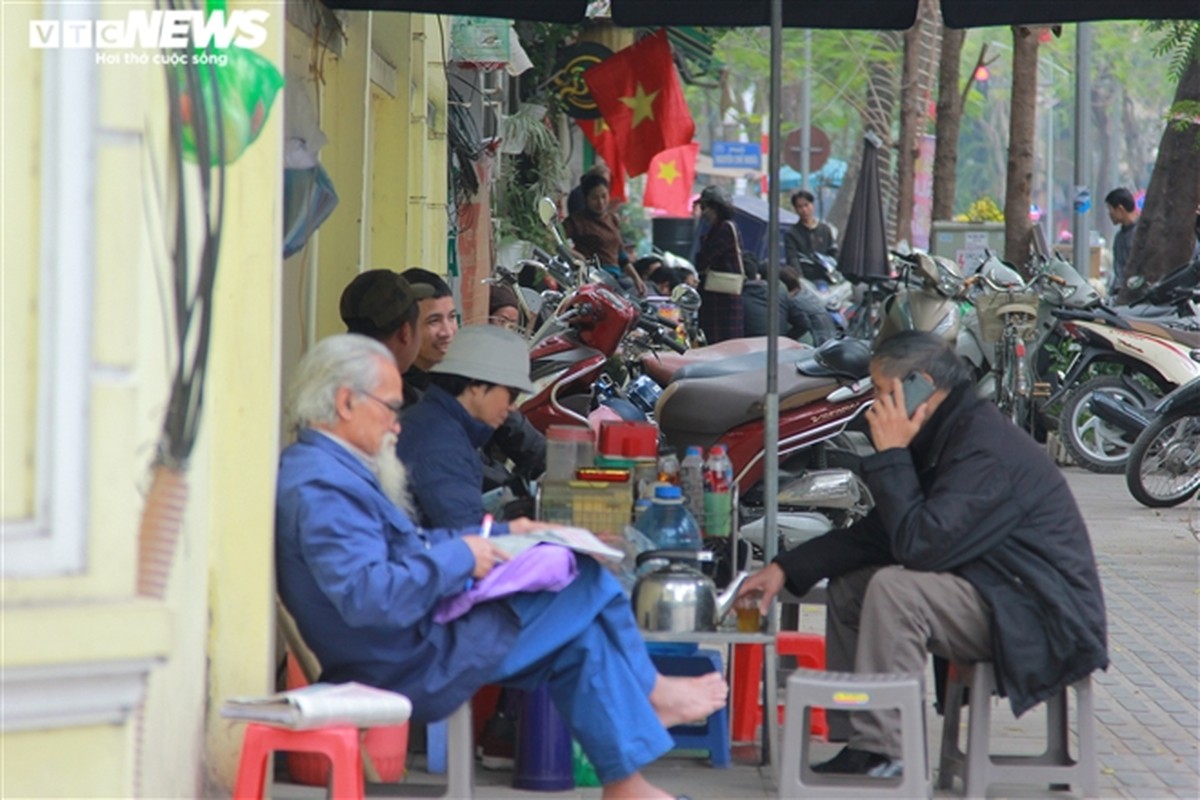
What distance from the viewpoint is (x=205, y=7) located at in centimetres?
433

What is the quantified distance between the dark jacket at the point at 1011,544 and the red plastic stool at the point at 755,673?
924 mm

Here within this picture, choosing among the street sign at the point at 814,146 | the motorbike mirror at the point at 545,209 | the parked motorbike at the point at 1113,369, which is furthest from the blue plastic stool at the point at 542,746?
the street sign at the point at 814,146

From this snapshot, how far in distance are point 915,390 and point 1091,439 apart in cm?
867

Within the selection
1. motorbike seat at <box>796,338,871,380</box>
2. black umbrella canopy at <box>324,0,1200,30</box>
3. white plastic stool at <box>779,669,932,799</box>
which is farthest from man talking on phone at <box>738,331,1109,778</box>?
motorbike seat at <box>796,338,871,380</box>

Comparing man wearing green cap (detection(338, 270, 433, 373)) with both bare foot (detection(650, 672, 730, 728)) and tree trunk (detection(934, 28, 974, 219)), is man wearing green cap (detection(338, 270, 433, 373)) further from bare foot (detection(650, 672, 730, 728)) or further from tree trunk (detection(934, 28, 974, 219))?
tree trunk (detection(934, 28, 974, 219))

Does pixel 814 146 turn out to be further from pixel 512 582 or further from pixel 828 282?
pixel 512 582

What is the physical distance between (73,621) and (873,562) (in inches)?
102

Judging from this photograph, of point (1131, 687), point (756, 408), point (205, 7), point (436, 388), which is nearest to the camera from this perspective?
point (205, 7)

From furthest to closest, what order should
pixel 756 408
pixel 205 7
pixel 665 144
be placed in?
1. pixel 665 144
2. pixel 756 408
3. pixel 205 7

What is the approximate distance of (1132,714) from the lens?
6.50m

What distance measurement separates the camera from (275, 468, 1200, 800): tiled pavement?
5.41 meters

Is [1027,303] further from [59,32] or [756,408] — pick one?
[59,32]

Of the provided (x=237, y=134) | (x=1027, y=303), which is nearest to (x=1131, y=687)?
(x=237, y=134)

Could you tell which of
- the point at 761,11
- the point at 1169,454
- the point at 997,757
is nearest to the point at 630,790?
the point at 997,757
